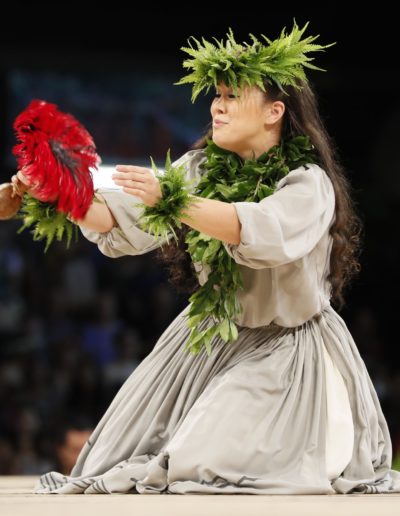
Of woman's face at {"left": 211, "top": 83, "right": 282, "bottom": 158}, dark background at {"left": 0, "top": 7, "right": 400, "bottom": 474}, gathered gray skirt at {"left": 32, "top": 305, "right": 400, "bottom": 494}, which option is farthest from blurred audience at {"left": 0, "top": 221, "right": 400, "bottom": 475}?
woman's face at {"left": 211, "top": 83, "right": 282, "bottom": 158}

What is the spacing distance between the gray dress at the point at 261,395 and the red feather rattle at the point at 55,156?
0.68 ft

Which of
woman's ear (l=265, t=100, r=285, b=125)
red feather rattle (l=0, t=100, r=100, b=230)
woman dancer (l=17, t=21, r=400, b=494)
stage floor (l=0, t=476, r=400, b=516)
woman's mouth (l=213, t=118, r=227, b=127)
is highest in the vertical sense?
woman's ear (l=265, t=100, r=285, b=125)

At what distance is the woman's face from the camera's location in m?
2.57

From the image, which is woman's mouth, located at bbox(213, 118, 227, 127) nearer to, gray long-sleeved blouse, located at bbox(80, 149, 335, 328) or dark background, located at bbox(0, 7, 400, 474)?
gray long-sleeved blouse, located at bbox(80, 149, 335, 328)

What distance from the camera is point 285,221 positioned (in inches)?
92.5

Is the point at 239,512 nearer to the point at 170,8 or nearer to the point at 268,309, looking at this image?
the point at 268,309

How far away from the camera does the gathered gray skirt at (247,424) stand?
2355 mm

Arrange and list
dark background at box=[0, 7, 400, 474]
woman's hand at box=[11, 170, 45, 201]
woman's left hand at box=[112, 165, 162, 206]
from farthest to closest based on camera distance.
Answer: dark background at box=[0, 7, 400, 474], woman's hand at box=[11, 170, 45, 201], woman's left hand at box=[112, 165, 162, 206]

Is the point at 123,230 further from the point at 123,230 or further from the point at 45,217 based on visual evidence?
the point at 45,217

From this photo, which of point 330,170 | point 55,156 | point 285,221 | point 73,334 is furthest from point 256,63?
point 73,334

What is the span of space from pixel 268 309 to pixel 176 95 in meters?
2.82

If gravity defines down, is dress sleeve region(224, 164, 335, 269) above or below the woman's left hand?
below

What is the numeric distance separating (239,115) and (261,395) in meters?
0.61

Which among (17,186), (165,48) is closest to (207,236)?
(17,186)
